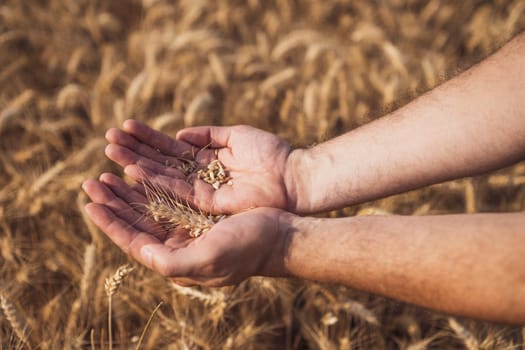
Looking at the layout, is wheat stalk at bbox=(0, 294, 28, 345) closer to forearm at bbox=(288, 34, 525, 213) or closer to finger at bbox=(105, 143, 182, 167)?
finger at bbox=(105, 143, 182, 167)

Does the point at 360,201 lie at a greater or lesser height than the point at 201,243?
lesser

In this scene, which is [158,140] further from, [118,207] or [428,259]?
[428,259]

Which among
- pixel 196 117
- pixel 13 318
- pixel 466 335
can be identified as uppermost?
pixel 196 117

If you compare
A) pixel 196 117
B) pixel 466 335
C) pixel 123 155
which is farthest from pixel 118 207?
pixel 196 117

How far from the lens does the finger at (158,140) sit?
184 cm

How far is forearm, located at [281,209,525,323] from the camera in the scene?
110 cm

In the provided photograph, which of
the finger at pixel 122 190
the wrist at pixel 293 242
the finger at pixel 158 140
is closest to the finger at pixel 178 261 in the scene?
the wrist at pixel 293 242

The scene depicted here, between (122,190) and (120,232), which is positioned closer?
(120,232)

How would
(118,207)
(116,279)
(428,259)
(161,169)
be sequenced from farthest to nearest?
(161,169) → (118,207) → (116,279) → (428,259)

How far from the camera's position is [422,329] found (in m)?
2.09

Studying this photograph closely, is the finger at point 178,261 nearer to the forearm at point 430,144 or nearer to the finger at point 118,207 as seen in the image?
the finger at point 118,207

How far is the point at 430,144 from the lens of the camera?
5.73ft

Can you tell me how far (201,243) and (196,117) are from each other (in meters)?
1.73

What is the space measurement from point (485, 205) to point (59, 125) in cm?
237
